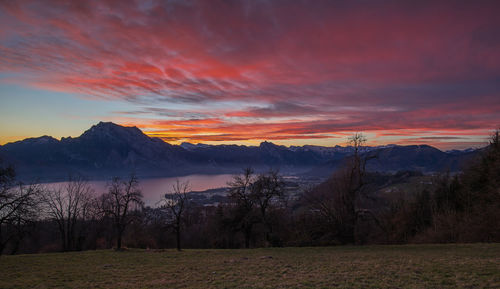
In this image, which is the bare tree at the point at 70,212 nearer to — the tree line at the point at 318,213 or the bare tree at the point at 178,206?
the tree line at the point at 318,213

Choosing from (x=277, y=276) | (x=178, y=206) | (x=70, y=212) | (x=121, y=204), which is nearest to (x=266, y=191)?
(x=178, y=206)

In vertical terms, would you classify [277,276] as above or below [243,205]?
above

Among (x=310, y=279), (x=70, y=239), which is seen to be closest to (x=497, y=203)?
(x=310, y=279)

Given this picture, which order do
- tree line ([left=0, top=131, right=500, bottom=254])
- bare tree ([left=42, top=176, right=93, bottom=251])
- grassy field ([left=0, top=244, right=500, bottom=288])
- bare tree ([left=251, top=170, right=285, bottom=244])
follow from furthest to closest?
bare tree ([left=42, top=176, right=93, bottom=251]), bare tree ([left=251, top=170, right=285, bottom=244]), tree line ([left=0, top=131, right=500, bottom=254]), grassy field ([left=0, top=244, right=500, bottom=288])

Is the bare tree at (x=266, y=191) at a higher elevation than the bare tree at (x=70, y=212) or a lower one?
higher

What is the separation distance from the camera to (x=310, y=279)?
36.3 ft

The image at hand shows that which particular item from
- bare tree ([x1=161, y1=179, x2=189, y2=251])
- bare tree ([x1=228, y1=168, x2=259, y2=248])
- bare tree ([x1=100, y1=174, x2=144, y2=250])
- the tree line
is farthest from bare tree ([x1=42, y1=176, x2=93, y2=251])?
bare tree ([x1=228, y1=168, x2=259, y2=248])

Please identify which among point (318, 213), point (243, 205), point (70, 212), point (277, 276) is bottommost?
point (70, 212)

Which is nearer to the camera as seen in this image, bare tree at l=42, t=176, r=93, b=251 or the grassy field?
the grassy field

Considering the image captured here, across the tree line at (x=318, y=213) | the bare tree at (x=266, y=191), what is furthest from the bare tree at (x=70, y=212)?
the bare tree at (x=266, y=191)

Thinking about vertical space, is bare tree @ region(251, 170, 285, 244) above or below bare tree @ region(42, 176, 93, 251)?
above

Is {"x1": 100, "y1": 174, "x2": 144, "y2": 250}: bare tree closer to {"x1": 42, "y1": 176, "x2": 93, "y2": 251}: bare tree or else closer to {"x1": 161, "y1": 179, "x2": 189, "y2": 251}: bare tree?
{"x1": 161, "y1": 179, "x2": 189, "y2": 251}: bare tree

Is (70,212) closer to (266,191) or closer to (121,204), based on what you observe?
(121,204)

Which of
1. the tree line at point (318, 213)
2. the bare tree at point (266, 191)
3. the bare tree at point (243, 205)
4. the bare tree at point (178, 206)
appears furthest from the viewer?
the bare tree at point (243, 205)
